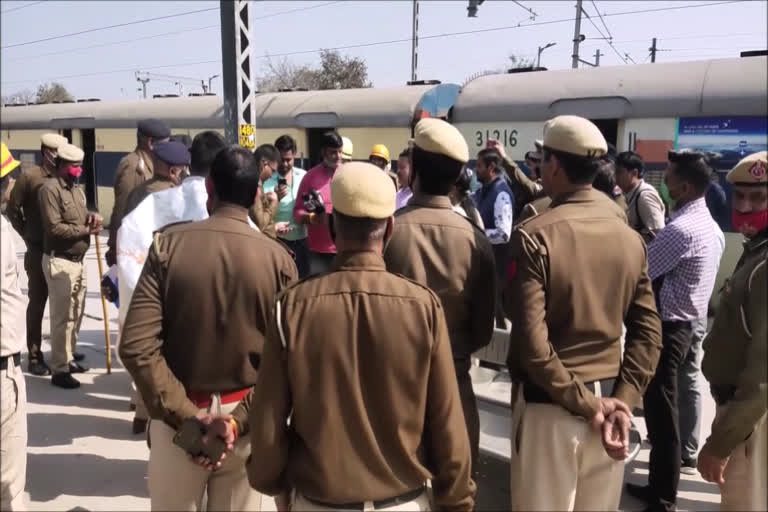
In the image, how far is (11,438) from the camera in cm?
256

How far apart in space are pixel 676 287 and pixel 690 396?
812 mm

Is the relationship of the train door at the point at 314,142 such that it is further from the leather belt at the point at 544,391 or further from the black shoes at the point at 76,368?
the leather belt at the point at 544,391

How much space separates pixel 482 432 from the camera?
9.80ft

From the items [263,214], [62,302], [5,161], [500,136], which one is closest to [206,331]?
[5,161]

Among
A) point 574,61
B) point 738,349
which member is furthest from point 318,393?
point 574,61

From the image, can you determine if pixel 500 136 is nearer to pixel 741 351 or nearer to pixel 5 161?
pixel 741 351

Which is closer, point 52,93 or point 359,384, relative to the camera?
point 359,384

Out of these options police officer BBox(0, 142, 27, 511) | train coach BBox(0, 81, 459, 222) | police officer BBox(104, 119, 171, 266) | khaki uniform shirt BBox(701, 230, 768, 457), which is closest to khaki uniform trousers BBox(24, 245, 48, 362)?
police officer BBox(104, 119, 171, 266)

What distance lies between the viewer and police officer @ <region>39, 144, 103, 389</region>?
4957 mm

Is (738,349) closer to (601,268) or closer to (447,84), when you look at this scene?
(601,268)

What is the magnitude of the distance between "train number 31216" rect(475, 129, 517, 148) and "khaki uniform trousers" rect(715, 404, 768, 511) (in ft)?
22.4

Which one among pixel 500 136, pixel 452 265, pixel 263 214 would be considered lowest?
pixel 452 265

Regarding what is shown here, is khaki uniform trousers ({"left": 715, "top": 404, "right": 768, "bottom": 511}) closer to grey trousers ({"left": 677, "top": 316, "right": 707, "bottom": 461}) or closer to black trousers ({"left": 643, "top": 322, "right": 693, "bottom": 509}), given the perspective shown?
black trousers ({"left": 643, "top": 322, "right": 693, "bottom": 509})

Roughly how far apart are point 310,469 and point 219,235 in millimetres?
875
